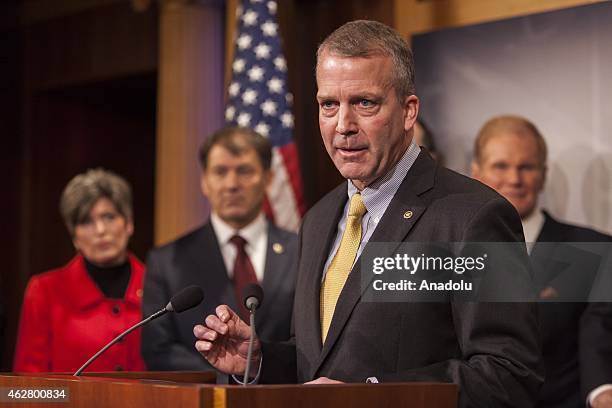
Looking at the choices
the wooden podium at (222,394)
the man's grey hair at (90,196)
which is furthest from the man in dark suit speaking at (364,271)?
the man's grey hair at (90,196)

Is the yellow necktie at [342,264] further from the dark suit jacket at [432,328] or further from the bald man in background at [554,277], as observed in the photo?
the bald man in background at [554,277]

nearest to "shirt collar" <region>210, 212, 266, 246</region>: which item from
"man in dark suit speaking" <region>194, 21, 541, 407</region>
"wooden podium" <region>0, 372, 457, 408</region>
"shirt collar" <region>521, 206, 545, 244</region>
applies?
"shirt collar" <region>521, 206, 545, 244</region>

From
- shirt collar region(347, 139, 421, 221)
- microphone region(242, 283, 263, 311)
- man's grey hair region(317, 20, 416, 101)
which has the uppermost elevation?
man's grey hair region(317, 20, 416, 101)

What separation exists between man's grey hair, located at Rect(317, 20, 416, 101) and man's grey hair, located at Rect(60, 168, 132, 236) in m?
2.23

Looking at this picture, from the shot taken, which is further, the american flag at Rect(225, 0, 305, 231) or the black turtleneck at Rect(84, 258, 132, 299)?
the american flag at Rect(225, 0, 305, 231)

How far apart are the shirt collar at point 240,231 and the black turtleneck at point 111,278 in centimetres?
55

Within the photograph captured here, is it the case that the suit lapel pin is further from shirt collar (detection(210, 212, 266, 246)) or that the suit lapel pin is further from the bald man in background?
the bald man in background

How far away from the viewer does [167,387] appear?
181 cm

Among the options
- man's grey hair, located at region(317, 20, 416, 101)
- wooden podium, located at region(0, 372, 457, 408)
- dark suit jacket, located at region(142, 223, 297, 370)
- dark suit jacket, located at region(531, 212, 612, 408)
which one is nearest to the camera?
wooden podium, located at region(0, 372, 457, 408)

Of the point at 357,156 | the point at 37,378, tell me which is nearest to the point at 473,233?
the point at 357,156

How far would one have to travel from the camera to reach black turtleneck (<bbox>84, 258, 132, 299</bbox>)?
4402mm

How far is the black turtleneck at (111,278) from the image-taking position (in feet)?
14.4

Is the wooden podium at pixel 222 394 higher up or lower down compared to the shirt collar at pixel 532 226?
lower down

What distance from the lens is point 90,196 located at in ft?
14.5
